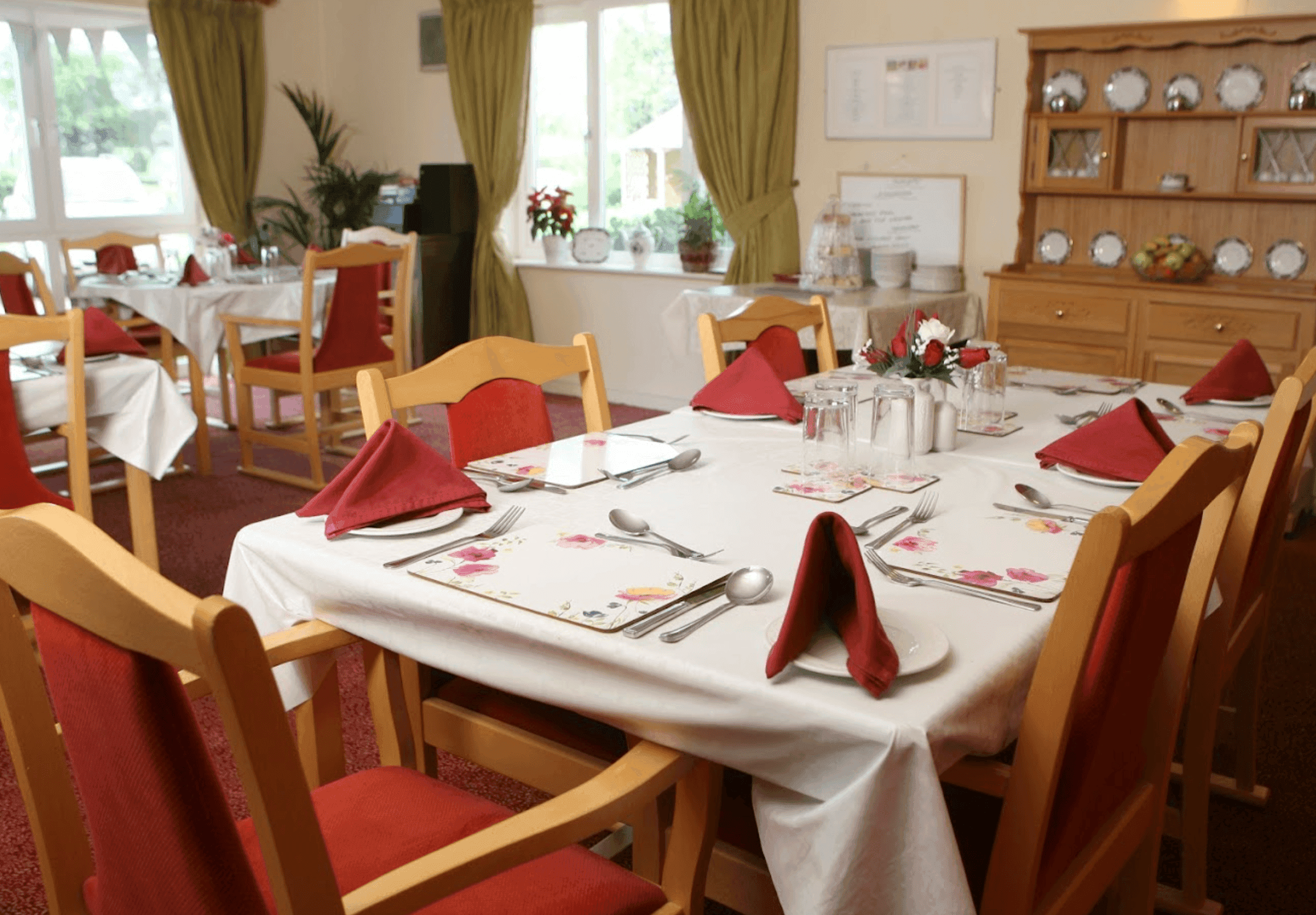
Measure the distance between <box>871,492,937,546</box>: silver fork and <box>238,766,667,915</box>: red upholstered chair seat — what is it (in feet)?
1.90

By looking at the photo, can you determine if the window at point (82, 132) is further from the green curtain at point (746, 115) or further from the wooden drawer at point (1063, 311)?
the wooden drawer at point (1063, 311)

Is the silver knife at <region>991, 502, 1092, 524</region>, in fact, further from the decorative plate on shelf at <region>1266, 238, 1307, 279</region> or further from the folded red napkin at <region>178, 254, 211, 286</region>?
the folded red napkin at <region>178, 254, 211, 286</region>

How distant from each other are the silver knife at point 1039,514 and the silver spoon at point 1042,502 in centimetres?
2

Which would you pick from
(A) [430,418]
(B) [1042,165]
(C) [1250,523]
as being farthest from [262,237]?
(C) [1250,523]

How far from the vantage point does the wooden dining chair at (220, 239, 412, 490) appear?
4398 mm

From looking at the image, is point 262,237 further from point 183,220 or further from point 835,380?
point 835,380

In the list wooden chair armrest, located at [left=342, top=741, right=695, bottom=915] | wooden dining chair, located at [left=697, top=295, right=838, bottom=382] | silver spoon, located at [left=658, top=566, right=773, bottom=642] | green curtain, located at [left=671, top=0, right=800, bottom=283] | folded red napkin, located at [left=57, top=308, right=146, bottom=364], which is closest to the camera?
wooden chair armrest, located at [left=342, top=741, right=695, bottom=915]

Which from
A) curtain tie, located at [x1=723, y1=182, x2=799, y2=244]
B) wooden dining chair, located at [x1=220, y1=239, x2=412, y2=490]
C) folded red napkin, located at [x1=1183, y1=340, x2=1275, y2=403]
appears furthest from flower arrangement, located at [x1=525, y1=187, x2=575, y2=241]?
folded red napkin, located at [x1=1183, y1=340, x2=1275, y2=403]

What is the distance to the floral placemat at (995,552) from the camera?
1.48m

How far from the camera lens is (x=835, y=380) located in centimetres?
283

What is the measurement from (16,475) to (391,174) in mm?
4595

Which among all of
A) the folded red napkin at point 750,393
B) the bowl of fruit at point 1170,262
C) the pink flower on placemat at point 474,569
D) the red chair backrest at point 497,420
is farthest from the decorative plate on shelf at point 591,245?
the pink flower on placemat at point 474,569

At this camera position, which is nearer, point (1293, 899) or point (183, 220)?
point (1293, 899)

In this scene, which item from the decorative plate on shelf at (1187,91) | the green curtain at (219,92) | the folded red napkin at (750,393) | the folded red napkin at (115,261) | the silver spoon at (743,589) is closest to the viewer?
the silver spoon at (743,589)
